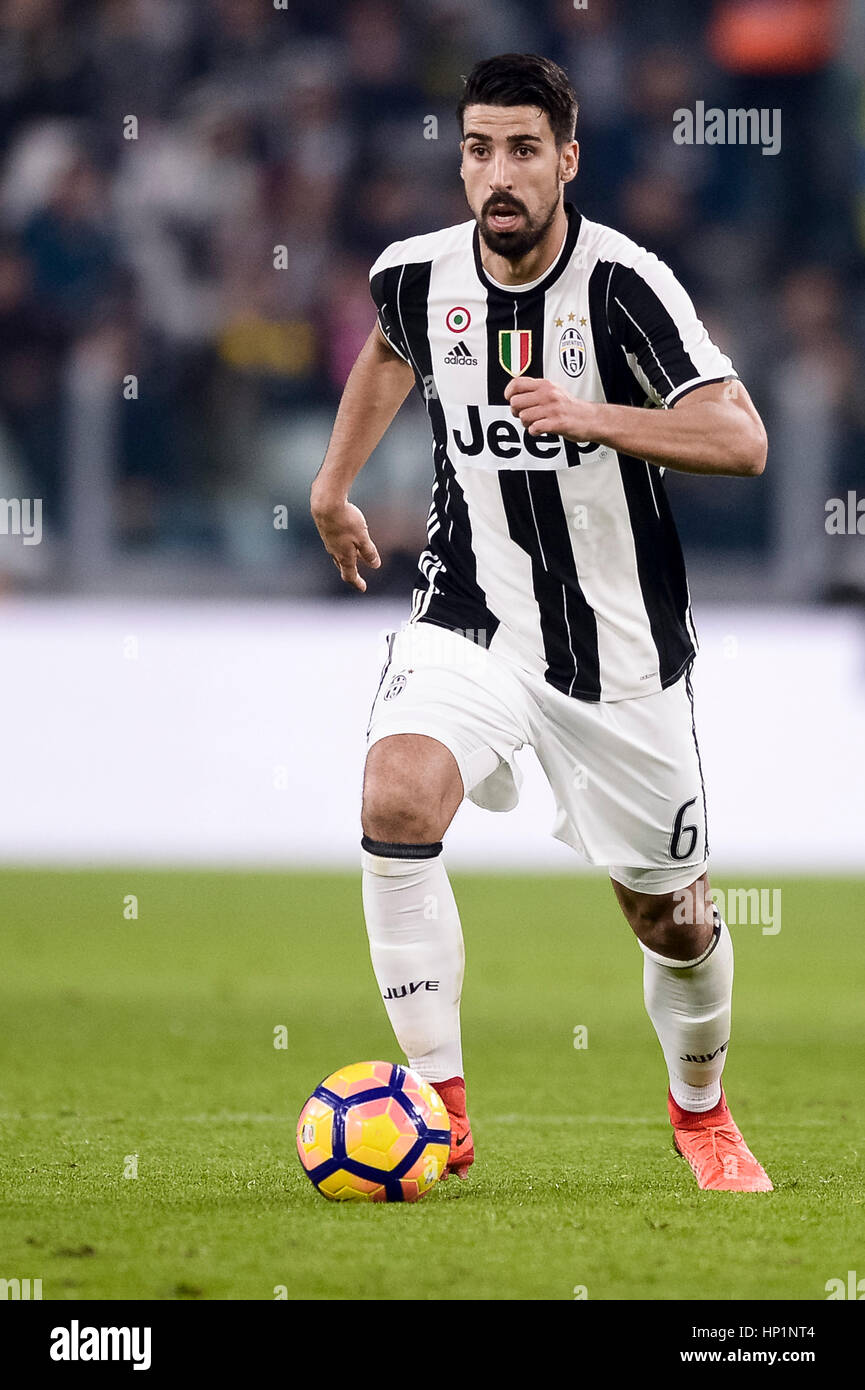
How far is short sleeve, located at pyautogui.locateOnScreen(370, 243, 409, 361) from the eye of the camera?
16.0 ft

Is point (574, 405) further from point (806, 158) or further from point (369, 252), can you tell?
point (806, 158)

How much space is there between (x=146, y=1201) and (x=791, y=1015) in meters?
4.08

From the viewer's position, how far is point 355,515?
5.12m

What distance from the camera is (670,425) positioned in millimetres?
4273

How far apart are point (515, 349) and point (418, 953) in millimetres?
1413

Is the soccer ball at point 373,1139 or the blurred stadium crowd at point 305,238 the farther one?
the blurred stadium crowd at point 305,238

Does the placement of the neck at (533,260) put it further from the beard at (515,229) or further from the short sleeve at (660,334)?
the short sleeve at (660,334)

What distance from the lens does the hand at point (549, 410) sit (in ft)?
13.5

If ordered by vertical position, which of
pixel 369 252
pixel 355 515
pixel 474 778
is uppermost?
pixel 369 252

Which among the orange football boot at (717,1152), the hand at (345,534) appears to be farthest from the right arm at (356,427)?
the orange football boot at (717,1152)

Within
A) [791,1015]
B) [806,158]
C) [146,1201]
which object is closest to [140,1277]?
[146,1201]

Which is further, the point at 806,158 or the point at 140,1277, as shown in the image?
the point at 806,158

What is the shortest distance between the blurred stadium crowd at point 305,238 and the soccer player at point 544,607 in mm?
7019

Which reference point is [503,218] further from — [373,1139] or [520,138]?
[373,1139]
